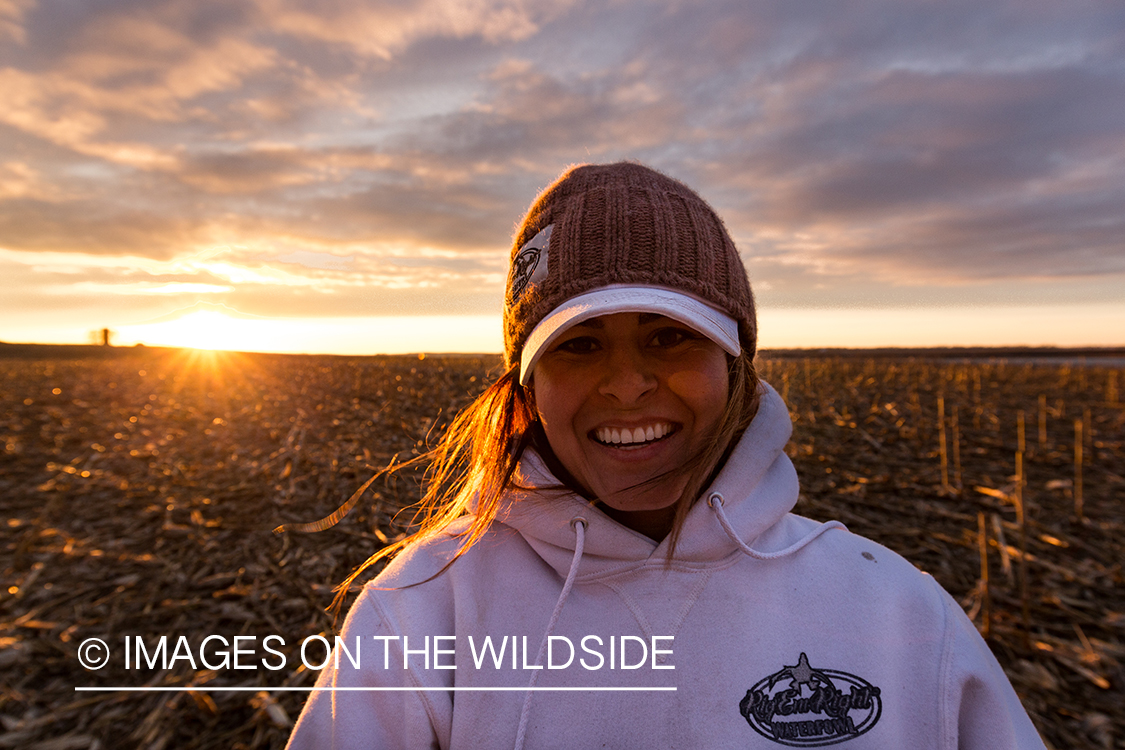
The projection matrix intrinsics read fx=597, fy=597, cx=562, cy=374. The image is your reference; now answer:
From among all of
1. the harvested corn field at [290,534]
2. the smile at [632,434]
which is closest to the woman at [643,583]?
the smile at [632,434]

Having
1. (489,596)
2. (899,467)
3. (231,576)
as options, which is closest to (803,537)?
(489,596)

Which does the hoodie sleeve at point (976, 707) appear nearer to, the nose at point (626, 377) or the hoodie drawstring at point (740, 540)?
the hoodie drawstring at point (740, 540)

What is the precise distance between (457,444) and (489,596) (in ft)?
2.49

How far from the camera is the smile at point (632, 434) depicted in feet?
5.79

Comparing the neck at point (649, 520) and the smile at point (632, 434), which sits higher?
the smile at point (632, 434)

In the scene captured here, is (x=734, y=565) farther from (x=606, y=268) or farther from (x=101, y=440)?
(x=101, y=440)

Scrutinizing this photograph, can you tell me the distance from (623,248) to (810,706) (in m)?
1.39

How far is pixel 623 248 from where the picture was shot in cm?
180

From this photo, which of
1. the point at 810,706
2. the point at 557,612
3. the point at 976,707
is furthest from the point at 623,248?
the point at 976,707

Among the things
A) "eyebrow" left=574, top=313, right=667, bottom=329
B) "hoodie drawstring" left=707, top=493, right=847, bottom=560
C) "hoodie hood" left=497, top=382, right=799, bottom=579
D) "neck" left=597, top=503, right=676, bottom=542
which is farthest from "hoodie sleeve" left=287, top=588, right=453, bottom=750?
"eyebrow" left=574, top=313, right=667, bottom=329

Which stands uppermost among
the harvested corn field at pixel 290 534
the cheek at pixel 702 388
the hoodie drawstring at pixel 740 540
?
the cheek at pixel 702 388

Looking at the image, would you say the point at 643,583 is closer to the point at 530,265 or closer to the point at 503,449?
the point at 503,449

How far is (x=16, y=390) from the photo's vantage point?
12.6 meters

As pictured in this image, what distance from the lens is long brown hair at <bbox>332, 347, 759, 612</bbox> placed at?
181 cm
